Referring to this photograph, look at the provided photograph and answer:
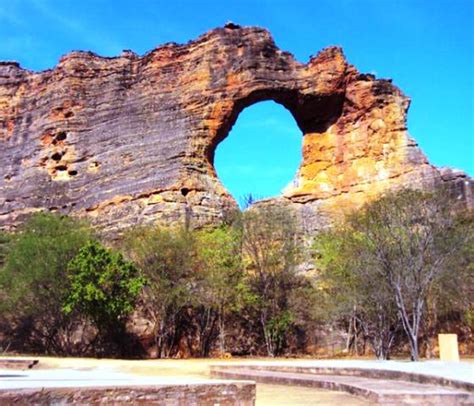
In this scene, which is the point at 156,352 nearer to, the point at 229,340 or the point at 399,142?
the point at 229,340

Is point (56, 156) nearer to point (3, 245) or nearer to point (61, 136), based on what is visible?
point (61, 136)

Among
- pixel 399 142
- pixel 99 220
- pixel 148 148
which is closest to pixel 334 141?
pixel 399 142

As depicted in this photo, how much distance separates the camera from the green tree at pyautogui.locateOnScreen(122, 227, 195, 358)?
28.2 metres

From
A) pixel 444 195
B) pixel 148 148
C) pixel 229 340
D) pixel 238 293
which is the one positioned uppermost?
pixel 148 148

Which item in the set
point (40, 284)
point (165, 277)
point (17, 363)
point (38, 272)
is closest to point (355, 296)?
point (165, 277)

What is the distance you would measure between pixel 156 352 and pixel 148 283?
3.82 m

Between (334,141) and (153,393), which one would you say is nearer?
(153,393)

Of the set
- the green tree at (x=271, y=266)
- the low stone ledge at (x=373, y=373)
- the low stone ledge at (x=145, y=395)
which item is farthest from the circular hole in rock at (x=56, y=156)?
the low stone ledge at (x=145, y=395)

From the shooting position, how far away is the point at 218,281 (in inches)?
1117

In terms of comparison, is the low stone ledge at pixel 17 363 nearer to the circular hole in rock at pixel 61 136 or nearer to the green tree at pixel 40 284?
the green tree at pixel 40 284

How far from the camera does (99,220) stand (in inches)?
1534

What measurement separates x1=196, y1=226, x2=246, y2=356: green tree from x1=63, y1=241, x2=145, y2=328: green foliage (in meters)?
3.17

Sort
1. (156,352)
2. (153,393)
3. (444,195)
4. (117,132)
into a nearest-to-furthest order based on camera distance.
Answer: (153,393), (444,195), (156,352), (117,132)

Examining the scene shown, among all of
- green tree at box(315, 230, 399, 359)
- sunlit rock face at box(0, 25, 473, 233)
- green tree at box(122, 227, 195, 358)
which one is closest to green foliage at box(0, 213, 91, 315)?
green tree at box(122, 227, 195, 358)
